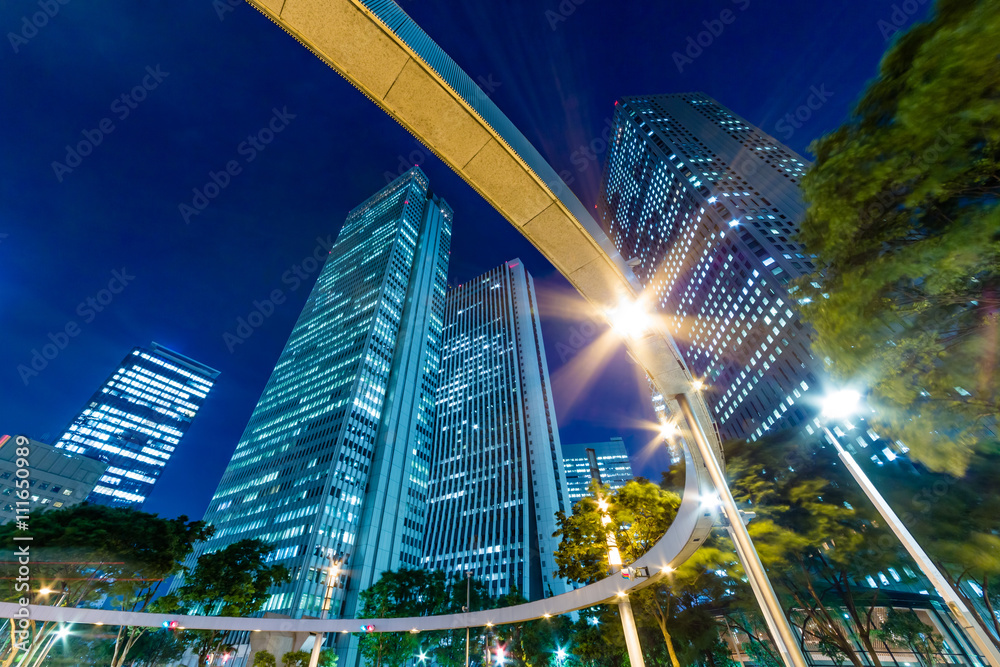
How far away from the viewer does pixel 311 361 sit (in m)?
101

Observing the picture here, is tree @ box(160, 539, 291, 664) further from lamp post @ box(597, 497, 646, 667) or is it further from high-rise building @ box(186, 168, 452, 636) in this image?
high-rise building @ box(186, 168, 452, 636)

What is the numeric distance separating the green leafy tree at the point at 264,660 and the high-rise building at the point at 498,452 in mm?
60246

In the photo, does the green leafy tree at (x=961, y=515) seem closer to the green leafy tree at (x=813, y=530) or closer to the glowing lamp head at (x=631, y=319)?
the green leafy tree at (x=813, y=530)

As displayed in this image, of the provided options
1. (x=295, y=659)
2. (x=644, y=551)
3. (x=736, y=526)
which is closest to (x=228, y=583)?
(x=295, y=659)

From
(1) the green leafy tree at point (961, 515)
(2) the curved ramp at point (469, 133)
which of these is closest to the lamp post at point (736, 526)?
(2) the curved ramp at point (469, 133)

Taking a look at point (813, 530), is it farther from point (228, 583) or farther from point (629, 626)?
point (228, 583)

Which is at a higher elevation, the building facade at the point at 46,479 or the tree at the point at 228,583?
the building facade at the point at 46,479

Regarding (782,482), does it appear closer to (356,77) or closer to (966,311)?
(966,311)

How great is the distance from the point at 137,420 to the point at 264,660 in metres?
160

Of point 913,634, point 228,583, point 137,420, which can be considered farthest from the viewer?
point 137,420

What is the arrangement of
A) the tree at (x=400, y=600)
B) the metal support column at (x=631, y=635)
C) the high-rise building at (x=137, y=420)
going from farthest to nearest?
the high-rise building at (x=137, y=420) → the tree at (x=400, y=600) → the metal support column at (x=631, y=635)

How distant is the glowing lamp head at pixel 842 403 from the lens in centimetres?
852

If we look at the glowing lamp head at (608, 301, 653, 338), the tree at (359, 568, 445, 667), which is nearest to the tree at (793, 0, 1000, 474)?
the glowing lamp head at (608, 301, 653, 338)

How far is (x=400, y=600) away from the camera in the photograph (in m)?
38.7
